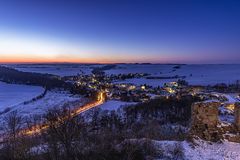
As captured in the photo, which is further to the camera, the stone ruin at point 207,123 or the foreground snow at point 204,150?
the stone ruin at point 207,123

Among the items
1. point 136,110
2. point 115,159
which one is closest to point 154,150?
point 115,159

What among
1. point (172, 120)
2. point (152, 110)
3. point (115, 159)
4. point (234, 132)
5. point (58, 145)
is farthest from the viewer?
point (152, 110)

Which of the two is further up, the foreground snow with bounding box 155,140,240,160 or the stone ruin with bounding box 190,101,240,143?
the stone ruin with bounding box 190,101,240,143

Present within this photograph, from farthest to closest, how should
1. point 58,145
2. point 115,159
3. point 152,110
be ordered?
1. point 152,110
2. point 58,145
3. point 115,159

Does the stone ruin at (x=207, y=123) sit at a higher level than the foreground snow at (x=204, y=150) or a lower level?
higher

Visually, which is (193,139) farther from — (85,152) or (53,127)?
(53,127)

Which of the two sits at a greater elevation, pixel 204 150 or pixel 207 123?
pixel 207 123

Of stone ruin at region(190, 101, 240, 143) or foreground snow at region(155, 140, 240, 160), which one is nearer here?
foreground snow at region(155, 140, 240, 160)

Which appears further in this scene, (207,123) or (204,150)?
(207,123)
